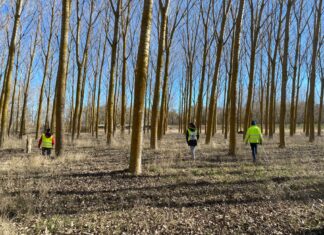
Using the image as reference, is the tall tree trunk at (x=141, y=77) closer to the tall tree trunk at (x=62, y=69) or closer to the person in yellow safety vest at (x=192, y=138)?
the person in yellow safety vest at (x=192, y=138)

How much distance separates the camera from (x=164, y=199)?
498cm

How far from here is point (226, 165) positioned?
26.7 feet

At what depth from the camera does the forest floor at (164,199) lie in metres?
3.81

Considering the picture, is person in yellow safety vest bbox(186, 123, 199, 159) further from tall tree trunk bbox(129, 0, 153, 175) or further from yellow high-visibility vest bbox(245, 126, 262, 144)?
tall tree trunk bbox(129, 0, 153, 175)

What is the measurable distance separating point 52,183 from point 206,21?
1374 cm

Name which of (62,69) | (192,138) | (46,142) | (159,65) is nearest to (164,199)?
(192,138)

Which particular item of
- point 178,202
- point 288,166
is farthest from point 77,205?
point 288,166

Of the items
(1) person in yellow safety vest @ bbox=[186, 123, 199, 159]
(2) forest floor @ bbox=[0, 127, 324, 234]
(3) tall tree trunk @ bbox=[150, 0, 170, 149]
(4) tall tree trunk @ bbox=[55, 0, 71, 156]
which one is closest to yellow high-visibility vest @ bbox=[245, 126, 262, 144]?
(2) forest floor @ bbox=[0, 127, 324, 234]

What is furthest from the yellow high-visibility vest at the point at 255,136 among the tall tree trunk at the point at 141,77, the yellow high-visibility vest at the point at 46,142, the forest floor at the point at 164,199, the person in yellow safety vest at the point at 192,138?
the yellow high-visibility vest at the point at 46,142

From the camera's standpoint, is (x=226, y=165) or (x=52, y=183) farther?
(x=226, y=165)

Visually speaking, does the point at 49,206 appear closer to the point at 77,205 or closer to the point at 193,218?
the point at 77,205

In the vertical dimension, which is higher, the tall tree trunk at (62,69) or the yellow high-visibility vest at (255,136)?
the tall tree trunk at (62,69)

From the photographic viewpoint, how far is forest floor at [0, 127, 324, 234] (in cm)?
381

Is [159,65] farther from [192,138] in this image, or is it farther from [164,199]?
[164,199]
